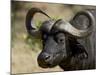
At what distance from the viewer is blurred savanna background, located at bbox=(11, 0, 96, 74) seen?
2104mm

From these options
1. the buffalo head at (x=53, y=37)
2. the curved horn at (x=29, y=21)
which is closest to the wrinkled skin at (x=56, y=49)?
the buffalo head at (x=53, y=37)

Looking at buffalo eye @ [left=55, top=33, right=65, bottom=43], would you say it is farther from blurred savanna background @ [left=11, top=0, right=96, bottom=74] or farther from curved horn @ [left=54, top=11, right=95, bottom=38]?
blurred savanna background @ [left=11, top=0, right=96, bottom=74]

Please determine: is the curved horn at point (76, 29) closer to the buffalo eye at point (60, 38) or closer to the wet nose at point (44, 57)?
the buffalo eye at point (60, 38)

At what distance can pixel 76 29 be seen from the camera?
2.37 meters

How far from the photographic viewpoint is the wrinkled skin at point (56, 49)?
7.32ft

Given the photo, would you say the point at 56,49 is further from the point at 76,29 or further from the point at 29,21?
the point at 29,21

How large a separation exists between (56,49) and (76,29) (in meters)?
0.36

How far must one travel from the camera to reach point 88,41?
2.41 m

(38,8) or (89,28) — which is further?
(89,28)

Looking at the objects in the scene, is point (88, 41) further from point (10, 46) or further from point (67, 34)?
point (10, 46)

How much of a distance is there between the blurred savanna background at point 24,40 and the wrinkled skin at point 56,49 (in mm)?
60

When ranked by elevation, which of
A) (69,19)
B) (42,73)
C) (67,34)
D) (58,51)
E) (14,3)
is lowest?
(42,73)

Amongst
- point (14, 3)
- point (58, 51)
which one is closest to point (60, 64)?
point (58, 51)

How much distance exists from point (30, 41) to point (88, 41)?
2.43 feet
